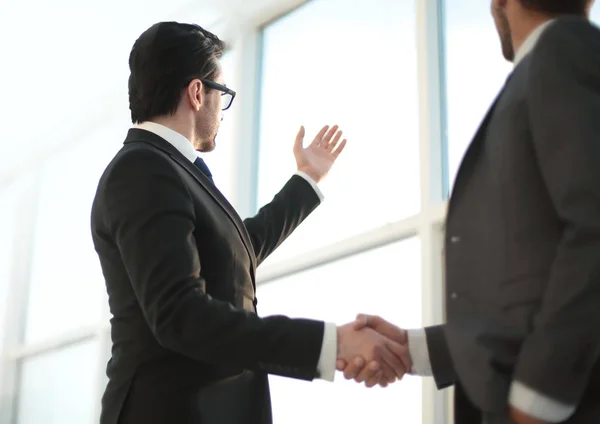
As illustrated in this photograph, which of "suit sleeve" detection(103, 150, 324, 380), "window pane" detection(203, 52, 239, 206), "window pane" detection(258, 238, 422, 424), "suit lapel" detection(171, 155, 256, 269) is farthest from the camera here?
"window pane" detection(203, 52, 239, 206)

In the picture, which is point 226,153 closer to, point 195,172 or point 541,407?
point 195,172

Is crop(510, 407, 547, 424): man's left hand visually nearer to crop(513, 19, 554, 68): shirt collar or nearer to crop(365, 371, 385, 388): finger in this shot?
crop(513, 19, 554, 68): shirt collar

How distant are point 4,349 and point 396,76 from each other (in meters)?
3.20

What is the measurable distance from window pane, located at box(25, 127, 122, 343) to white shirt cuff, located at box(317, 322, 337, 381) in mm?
2948

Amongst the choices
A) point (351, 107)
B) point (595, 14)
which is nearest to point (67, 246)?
point (351, 107)

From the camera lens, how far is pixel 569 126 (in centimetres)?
111

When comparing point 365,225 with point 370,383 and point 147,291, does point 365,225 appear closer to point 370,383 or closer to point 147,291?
point 370,383

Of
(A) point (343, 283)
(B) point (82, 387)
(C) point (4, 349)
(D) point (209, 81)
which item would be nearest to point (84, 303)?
(B) point (82, 387)

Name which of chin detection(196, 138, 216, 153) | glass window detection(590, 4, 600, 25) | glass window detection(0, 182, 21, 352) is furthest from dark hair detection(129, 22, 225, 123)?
glass window detection(0, 182, 21, 352)

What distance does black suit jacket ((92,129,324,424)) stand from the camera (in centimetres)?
160

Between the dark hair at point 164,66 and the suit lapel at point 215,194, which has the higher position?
the dark hair at point 164,66

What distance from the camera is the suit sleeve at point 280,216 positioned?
2.15m

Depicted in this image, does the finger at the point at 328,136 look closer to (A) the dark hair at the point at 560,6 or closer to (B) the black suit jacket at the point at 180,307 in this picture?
(B) the black suit jacket at the point at 180,307

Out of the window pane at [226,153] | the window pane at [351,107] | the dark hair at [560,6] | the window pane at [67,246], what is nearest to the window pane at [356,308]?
the window pane at [351,107]
